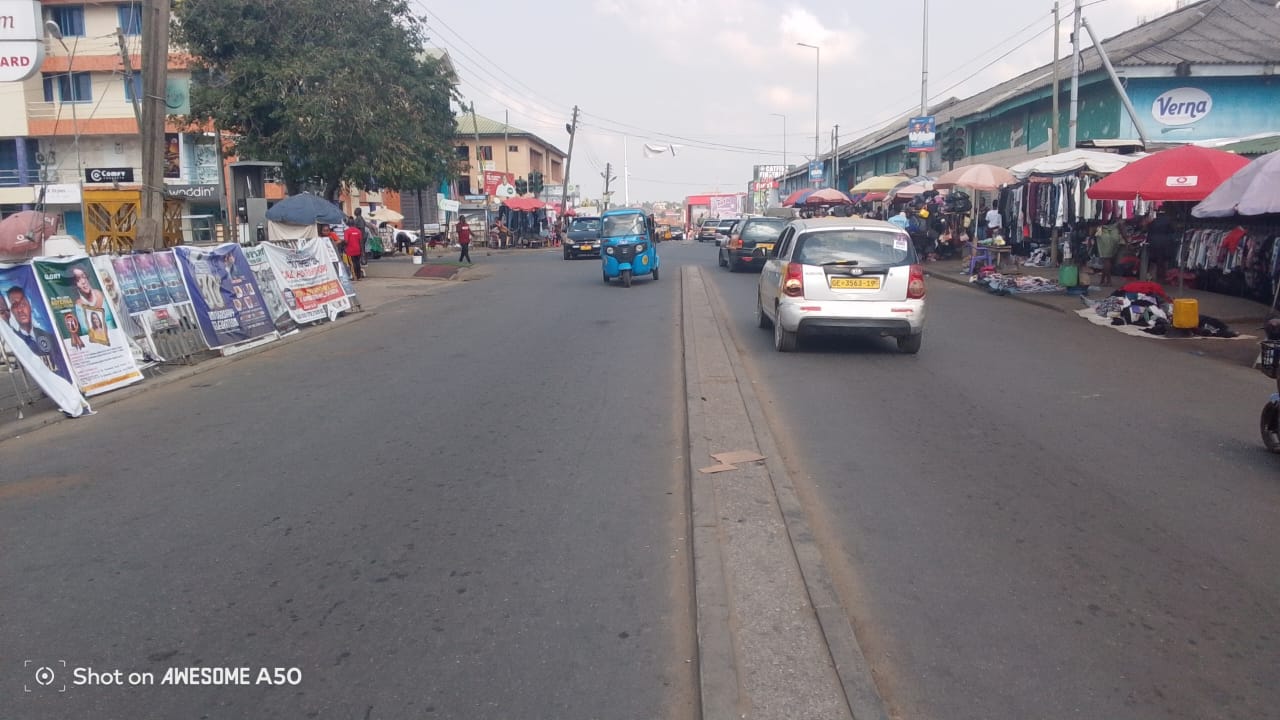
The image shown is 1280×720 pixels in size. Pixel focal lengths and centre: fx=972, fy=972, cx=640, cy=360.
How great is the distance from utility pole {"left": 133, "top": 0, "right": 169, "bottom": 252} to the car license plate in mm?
10076

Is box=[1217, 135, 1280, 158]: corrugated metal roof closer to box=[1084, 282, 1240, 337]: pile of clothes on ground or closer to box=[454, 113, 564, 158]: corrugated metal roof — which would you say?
box=[1084, 282, 1240, 337]: pile of clothes on ground

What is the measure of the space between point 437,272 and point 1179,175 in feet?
71.2

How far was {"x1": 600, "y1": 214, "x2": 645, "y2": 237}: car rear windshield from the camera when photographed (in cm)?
2634

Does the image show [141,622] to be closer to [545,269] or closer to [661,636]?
[661,636]

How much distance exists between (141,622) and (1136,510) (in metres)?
5.75

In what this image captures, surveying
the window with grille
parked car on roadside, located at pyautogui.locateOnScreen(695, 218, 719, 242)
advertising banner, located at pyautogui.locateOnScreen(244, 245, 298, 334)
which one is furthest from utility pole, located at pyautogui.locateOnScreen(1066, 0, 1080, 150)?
the window with grille

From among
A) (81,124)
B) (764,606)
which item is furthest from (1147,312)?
(81,124)

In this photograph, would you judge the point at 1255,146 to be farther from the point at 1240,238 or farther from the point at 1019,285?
the point at 1019,285

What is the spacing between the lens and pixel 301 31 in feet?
93.0

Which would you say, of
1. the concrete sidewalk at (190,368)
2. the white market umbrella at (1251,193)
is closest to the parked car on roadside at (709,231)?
the concrete sidewalk at (190,368)

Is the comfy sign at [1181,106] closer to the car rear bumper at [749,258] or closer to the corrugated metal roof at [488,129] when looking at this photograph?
the car rear bumper at [749,258]

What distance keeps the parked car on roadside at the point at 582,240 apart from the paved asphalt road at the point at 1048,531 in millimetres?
28667

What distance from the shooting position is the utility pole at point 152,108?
1444cm

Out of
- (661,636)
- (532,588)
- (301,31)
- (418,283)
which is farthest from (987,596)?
(301,31)
